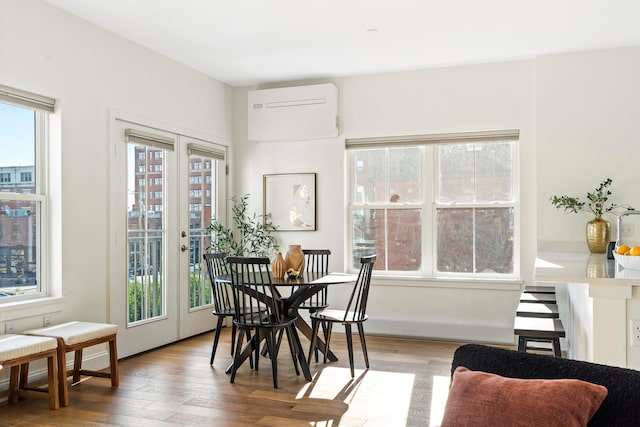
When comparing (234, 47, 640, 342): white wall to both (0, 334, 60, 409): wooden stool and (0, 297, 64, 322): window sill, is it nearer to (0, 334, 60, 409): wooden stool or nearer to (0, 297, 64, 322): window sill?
(0, 297, 64, 322): window sill

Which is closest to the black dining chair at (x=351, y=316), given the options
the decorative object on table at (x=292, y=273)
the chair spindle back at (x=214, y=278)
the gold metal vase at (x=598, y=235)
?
the decorative object on table at (x=292, y=273)

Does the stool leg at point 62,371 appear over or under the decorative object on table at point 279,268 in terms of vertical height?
under

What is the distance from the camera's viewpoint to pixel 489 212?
5.43 meters

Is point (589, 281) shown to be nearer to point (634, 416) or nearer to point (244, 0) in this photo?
point (634, 416)

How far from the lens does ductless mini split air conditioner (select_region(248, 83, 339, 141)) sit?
5.79 m

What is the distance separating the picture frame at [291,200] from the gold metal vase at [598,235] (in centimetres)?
268

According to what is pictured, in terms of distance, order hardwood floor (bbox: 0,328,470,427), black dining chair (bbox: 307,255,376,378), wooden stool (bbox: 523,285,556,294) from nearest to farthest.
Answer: hardwood floor (bbox: 0,328,470,427) < black dining chair (bbox: 307,255,376,378) < wooden stool (bbox: 523,285,556,294)

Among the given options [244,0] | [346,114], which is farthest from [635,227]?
[244,0]

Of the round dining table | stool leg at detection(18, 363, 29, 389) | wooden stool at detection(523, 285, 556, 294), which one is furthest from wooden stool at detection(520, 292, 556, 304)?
stool leg at detection(18, 363, 29, 389)

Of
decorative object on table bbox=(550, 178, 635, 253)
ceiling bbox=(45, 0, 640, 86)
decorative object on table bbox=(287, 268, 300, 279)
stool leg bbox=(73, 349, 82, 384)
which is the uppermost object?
ceiling bbox=(45, 0, 640, 86)

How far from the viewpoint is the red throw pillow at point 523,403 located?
4.29 feet

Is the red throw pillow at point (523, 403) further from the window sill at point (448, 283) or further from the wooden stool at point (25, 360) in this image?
the window sill at point (448, 283)

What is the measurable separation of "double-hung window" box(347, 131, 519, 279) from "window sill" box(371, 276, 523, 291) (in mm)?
106

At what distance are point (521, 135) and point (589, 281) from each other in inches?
125
